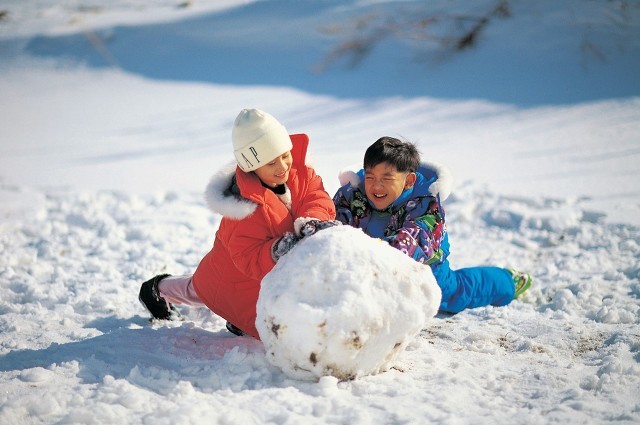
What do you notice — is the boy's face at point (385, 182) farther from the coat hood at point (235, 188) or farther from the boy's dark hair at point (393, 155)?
the coat hood at point (235, 188)

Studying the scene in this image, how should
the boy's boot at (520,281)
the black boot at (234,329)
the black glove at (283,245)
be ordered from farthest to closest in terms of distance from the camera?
1. the boy's boot at (520,281)
2. the black boot at (234,329)
3. the black glove at (283,245)

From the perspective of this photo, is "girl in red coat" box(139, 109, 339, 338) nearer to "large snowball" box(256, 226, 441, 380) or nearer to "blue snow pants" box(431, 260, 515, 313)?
"large snowball" box(256, 226, 441, 380)

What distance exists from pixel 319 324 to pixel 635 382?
1194 millimetres

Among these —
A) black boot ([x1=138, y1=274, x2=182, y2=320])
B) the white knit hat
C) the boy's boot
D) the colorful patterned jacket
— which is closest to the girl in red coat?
the white knit hat

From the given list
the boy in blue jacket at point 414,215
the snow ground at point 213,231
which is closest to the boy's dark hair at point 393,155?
the boy in blue jacket at point 414,215

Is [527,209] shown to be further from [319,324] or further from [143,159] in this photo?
[143,159]

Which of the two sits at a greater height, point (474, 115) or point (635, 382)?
point (474, 115)

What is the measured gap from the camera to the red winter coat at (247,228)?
104 inches

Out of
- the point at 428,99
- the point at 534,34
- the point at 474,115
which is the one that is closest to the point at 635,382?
the point at 474,115

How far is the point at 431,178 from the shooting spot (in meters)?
3.35

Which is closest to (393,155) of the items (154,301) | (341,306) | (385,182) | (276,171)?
(385,182)

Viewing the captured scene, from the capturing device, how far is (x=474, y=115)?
724 centimetres

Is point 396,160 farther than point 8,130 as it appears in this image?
No

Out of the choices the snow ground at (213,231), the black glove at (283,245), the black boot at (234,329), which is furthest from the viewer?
the black boot at (234,329)
